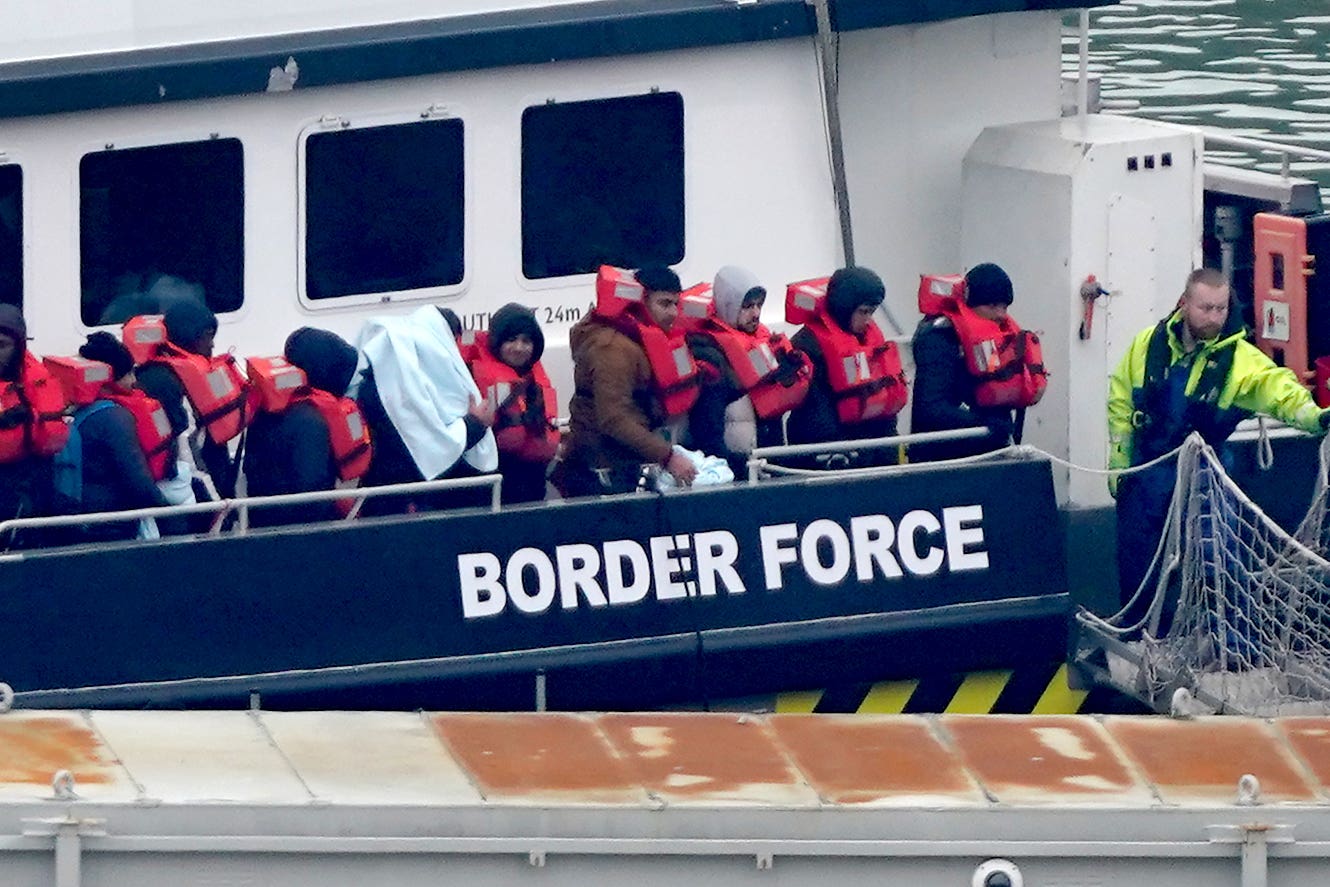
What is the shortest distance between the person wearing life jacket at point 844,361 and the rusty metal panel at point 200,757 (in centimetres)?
257

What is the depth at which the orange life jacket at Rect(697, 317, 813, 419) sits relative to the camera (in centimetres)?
767

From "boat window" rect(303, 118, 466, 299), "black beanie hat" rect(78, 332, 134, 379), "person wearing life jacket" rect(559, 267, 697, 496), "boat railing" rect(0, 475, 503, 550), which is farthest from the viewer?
"boat window" rect(303, 118, 466, 299)

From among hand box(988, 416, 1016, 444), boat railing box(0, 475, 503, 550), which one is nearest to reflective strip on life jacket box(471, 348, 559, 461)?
boat railing box(0, 475, 503, 550)

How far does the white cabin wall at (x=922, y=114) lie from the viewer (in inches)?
336

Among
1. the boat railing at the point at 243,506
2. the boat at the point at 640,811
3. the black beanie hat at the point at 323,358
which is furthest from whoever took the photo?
the black beanie hat at the point at 323,358

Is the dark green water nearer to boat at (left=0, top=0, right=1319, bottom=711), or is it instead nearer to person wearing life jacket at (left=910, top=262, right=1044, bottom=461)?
boat at (left=0, top=0, right=1319, bottom=711)

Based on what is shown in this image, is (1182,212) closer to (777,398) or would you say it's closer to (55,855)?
(777,398)

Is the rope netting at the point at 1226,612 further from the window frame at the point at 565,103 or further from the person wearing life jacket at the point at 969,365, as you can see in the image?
the window frame at the point at 565,103

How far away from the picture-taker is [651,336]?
755cm

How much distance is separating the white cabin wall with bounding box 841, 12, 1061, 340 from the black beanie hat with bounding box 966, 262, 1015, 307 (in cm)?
83

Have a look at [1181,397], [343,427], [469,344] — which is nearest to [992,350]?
[1181,397]

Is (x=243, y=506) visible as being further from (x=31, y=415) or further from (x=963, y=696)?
(x=963, y=696)

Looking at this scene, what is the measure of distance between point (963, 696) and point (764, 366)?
1.25 m

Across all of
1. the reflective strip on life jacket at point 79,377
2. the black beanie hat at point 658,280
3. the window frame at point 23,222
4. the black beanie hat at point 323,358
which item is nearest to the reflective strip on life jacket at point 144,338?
the reflective strip on life jacket at point 79,377
